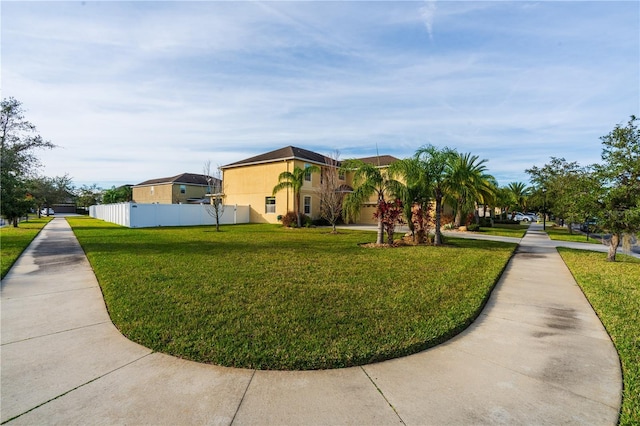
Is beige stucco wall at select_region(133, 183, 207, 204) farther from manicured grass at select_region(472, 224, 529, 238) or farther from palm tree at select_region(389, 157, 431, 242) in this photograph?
manicured grass at select_region(472, 224, 529, 238)

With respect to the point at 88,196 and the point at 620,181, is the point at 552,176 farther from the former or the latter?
the point at 88,196

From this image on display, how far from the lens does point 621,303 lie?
565 centimetres

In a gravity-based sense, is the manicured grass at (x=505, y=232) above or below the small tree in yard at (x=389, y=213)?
below

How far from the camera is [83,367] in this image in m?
3.30

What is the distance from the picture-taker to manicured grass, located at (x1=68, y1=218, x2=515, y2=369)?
11.9 ft

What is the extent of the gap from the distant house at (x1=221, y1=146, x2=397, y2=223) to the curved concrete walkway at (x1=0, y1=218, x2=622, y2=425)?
21.9 metres

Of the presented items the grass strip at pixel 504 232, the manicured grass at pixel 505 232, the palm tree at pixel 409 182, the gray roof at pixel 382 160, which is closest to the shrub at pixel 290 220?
the gray roof at pixel 382 160

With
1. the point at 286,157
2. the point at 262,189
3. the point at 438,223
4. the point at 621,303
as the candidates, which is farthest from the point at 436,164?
the point at 262,189

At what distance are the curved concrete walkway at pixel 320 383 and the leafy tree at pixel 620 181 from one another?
24.6 ft

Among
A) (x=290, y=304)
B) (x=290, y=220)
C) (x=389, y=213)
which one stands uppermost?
(x=389, y=213)

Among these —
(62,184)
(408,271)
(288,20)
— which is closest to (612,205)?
(408,271)

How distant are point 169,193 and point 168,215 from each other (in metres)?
20.3

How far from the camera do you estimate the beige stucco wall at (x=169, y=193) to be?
42500mm

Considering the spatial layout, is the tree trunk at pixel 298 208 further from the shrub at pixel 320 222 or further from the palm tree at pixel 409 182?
the palm tree at pixel 409 182
